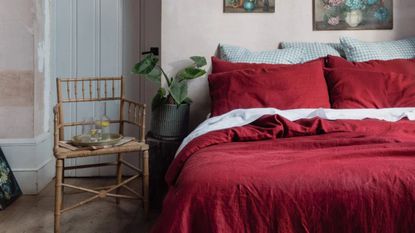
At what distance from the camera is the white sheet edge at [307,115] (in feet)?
6.11

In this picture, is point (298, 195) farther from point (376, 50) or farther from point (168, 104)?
point (376, 50)

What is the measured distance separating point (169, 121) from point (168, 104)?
0.36ft

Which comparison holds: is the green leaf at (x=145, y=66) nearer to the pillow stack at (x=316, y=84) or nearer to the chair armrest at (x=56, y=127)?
the pillow stack at (x=316, y=84)

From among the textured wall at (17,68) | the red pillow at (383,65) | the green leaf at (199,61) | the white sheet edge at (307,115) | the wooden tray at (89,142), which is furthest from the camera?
the textured wall at (17,68)

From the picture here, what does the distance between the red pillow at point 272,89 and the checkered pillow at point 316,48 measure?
0.32 m

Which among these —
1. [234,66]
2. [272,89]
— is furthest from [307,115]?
[234,66]

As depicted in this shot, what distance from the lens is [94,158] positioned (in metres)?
3.11

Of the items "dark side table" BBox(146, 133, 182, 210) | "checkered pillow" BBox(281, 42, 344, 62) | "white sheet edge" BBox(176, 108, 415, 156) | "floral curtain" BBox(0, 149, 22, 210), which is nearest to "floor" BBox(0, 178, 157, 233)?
"floral curtain" BBox(0, 149, 22, 210)

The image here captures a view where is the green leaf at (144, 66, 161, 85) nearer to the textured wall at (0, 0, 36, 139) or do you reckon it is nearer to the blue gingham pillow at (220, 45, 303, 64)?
the blue gingham pillow at (220, 45, 303, 64)

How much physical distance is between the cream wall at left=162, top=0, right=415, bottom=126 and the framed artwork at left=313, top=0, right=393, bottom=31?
0.04m

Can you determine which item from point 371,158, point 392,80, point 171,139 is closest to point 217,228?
point 371,158

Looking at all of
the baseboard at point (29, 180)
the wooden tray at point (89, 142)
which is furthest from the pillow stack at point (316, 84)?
the baseboard at point (29, 180)

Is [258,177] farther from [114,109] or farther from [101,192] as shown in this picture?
[114,109]

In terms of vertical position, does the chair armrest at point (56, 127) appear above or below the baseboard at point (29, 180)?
above
